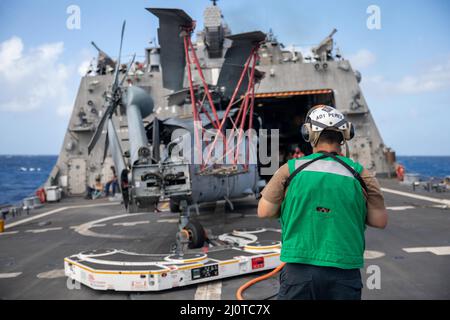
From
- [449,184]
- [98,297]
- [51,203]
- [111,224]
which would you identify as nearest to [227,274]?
[98,297]

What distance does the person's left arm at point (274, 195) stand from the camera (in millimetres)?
3127

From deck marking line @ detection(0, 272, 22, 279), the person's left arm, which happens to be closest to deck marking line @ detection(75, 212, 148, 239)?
deck marking line @ detection(0, 272, 22, 279)

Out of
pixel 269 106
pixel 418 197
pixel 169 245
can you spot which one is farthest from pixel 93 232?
pixel 269 106

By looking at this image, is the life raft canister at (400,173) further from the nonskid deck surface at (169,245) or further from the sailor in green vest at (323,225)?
the sailor in green vest at (323,225)

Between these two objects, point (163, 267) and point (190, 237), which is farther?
point (190, 237)

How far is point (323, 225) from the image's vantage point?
2.96 metres

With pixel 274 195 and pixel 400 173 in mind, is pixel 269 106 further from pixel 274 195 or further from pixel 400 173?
pixel 274 195

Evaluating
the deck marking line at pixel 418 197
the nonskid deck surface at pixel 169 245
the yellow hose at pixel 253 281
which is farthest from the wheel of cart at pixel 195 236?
the deck marking line at pixel 418 197

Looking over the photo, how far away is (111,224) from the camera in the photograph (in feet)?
49.0

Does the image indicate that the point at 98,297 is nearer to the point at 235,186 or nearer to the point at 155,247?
the point at 155,247

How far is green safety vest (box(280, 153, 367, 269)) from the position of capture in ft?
9.62

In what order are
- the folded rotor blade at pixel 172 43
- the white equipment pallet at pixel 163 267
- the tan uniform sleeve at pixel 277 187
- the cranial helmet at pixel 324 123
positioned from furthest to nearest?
the folded rotor blade at pixel 172 43, the white equipment pallet at pixel 163 267, the cranial helmet at pixel 324 123, the tan uniform sleeve at pixel 277 187

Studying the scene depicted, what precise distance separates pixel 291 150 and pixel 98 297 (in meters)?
21.1

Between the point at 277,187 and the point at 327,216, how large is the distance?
452mm
